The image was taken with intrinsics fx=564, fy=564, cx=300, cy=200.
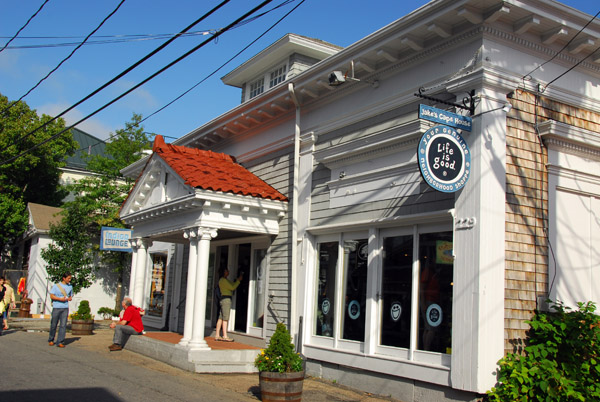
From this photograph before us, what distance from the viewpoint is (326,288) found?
36.8ft

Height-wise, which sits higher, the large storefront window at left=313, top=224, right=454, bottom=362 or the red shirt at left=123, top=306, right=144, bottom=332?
the large storefront window at left=313, top=224, right=454, bottom=362

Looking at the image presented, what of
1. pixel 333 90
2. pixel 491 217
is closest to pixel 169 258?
pixel 333 90

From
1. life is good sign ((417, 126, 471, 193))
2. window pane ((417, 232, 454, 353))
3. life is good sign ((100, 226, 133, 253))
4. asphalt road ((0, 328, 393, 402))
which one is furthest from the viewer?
life is good sign ((100, 226, 133, 253))

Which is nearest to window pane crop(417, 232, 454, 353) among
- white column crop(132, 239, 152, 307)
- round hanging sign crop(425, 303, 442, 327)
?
round hanging sign crop(425, 303, 442, 327)

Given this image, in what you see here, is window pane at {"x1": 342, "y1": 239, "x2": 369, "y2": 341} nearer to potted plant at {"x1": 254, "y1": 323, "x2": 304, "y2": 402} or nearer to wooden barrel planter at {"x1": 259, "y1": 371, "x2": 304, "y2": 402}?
potted plant at {"x1": 254, "y1": 323, "x2": 304, "y2": 402}

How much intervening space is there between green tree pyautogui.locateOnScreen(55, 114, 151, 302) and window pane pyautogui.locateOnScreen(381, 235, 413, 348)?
18.2 m

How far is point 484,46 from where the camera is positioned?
8305 mm

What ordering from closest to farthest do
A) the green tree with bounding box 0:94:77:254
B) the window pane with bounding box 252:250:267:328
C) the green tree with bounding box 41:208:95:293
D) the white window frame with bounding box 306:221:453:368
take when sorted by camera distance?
the white window frame with bounding box 306:221:453:368
the window pane with bounding box 252:250:267:328
the green tree with bounding box 41:208:95:293
the green tree with bounding box 0:94:77:254

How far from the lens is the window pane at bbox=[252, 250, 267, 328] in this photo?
13.1 metres

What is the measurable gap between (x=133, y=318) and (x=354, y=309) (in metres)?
6.16

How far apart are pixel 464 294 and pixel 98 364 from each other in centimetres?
721

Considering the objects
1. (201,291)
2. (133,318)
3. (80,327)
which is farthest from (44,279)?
(201,291)

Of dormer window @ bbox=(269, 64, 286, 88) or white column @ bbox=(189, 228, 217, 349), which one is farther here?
dormer window @ bbox=(269, 64, 286, 88)

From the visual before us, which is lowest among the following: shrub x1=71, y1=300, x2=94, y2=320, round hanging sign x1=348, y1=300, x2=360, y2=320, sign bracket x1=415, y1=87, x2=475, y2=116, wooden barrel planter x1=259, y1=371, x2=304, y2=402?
wooden barrel planter x1=259, y1=371, x2=304, y2=402
